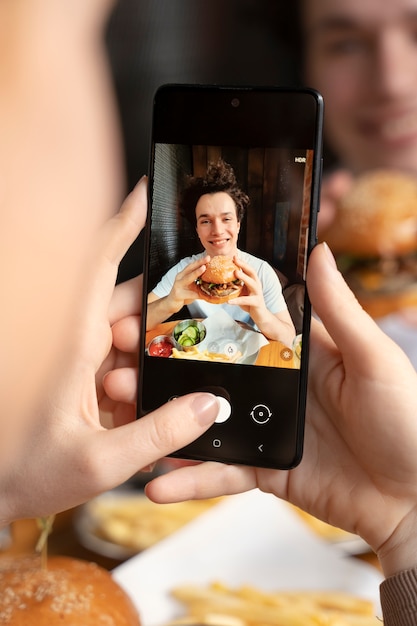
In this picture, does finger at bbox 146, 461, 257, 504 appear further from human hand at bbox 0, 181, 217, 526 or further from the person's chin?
the person's chin

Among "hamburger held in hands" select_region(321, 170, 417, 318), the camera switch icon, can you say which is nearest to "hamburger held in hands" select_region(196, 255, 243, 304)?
the camera switch icon

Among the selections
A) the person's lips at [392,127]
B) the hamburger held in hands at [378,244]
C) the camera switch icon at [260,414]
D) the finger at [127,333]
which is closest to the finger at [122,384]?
the finger at [127,333]

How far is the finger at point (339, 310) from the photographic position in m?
0.61

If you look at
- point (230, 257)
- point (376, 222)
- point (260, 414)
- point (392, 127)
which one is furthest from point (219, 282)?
point (392, 127)

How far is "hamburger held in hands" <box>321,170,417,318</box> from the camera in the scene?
1980 millimetres

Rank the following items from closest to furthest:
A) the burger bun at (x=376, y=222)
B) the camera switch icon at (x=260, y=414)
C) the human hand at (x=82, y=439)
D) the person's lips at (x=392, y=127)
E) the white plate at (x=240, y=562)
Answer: the human hand at (x=82, y=439) → the camera switch icon at (x=260, y=414) → the white plate at (x=240, y=562) → the burger bun at (x=376, y=222) → the person's lips at (x=392, y=127)

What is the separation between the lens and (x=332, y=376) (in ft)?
2.24

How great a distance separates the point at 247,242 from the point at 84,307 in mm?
161

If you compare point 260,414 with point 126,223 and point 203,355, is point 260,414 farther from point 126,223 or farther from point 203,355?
point 126,223

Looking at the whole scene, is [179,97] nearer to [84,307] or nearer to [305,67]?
[84,307]

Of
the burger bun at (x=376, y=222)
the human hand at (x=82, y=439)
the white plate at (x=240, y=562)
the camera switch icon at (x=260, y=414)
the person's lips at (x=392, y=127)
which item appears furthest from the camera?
the person's lips at (x=392, y=127)

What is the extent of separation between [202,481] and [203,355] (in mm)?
127

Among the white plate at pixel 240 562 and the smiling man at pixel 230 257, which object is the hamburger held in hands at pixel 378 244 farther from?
the smiling man at pixel 230 257

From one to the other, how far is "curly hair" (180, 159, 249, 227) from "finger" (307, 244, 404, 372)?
9 centimetres
